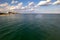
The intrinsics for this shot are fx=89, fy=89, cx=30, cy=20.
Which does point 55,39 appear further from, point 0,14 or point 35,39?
point 0,14

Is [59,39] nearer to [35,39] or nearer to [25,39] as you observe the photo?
[35,39]

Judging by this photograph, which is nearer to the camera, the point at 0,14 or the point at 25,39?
the point at 25,39

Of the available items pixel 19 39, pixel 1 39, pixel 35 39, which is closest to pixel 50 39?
pixel 35 39

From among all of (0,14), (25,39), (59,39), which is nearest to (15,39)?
(25,39)

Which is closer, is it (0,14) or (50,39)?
(50,39)

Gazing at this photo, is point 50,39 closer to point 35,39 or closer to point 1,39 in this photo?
point 35,39

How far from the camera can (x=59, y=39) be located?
1324cm

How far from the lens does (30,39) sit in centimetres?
1353

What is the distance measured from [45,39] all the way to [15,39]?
459 cm

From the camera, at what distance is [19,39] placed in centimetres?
1370

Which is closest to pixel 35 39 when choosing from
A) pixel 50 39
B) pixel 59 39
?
pixel 50 39

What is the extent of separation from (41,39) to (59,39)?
2648 millimetres

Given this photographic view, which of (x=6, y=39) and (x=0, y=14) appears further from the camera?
(x=0, y=14)

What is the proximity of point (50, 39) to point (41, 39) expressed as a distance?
134 centimetres
